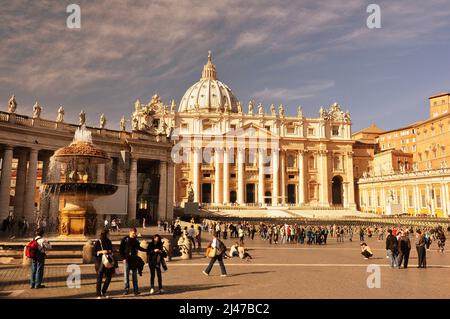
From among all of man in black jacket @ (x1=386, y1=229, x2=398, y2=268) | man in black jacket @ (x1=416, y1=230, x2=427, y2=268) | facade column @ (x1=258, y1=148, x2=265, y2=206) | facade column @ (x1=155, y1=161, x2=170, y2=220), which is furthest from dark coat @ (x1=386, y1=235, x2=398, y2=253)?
facade column @ (x1=258, y1=148, x2=265, y2=206)

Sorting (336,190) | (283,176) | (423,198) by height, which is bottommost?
(423,198)

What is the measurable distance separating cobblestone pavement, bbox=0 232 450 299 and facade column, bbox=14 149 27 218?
14.5 m

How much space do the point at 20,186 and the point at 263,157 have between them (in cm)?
6137

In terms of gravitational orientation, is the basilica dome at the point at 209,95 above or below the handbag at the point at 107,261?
above

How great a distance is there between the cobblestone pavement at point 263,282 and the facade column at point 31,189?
46.2ft

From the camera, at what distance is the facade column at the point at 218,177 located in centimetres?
8019

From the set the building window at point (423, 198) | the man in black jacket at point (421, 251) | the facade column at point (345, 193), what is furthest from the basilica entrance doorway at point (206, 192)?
the man in black jacket at point (421, 251)

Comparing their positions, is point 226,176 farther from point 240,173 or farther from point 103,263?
point 103,263

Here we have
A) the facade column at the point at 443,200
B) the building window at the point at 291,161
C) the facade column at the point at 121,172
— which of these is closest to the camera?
the facade column at the point at 121,172

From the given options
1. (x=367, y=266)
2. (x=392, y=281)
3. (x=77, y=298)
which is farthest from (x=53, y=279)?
(x=367, y=266)

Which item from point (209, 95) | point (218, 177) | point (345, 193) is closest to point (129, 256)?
point (218, 177)

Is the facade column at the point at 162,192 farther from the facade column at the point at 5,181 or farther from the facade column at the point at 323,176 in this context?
the facade column at the point at 323,176

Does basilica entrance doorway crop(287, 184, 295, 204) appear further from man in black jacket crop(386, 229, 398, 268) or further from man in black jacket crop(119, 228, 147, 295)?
man in black jacket crop(119, 228, 147, 295)

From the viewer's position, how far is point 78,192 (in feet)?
50.5
